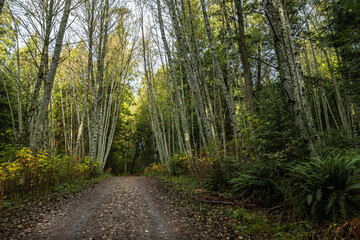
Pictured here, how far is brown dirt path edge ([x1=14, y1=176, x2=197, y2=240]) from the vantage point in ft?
9.50

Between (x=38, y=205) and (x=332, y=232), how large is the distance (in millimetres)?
5537

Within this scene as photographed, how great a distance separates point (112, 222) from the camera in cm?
343

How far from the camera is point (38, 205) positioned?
13.6ft

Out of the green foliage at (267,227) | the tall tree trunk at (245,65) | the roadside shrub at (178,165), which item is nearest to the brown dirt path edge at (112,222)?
the green foliage at (267,227)

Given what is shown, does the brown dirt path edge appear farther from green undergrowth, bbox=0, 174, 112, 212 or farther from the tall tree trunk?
the tall tree trunk

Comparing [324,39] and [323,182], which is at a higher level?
[324,39]

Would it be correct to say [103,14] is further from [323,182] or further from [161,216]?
[323,182]

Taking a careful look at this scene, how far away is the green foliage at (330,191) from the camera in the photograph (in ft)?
8.95

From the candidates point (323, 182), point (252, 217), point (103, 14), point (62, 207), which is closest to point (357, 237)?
point (323, 182)

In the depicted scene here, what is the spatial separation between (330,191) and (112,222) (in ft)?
12.6

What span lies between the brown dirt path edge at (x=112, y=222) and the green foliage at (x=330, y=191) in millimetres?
2012

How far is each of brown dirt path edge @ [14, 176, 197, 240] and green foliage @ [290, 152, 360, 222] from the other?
201 centimetres

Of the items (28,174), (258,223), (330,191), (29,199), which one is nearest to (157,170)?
(28,174)

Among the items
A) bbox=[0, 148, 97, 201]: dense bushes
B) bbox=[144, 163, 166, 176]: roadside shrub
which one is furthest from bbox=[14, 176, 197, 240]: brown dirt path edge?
bbox=[144, 163, 166, 176]: roadside shrub
